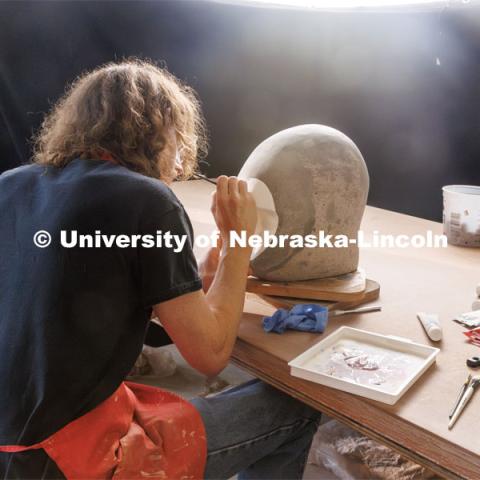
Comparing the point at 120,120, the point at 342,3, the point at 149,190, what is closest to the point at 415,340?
the point at 149,190

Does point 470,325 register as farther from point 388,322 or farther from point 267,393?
point 267,393

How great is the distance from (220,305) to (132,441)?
279mm

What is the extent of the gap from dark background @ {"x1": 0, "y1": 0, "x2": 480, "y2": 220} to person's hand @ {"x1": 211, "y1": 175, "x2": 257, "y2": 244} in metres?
1.50

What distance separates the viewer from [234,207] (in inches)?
47.1

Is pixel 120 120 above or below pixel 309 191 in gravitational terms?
above

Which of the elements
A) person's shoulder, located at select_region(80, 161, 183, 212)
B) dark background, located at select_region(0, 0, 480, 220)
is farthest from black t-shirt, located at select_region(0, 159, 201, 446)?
dark background, located at select_region(0, 0, 480, 220)

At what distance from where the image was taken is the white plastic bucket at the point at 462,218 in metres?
1.73

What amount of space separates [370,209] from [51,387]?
160 cm

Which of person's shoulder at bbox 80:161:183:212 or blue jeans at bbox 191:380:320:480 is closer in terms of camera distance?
person's shoulder at bbox 80:161:183:212

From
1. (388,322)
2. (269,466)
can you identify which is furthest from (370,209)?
(269,466)

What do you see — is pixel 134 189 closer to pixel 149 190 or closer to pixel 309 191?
pixel 149 190

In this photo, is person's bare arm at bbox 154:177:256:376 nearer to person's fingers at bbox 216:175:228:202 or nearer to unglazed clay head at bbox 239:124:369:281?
person's fingers at bbox 216:175:228:202

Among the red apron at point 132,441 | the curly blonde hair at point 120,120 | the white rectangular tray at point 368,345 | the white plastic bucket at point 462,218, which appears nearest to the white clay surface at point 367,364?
the white rectangular tray at point 368,345

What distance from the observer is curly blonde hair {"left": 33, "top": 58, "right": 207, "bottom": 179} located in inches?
42.1
